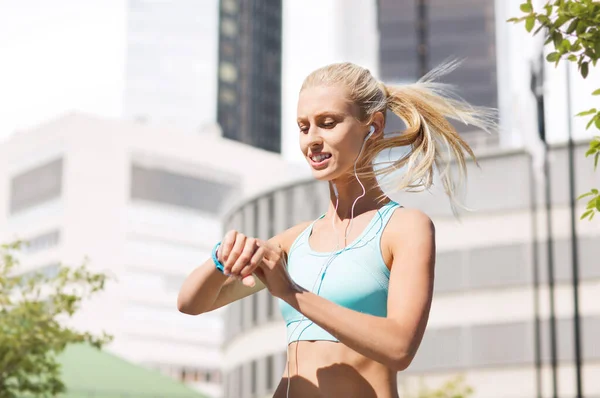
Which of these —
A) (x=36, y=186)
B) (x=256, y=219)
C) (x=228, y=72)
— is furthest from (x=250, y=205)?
(x=228, y=72)

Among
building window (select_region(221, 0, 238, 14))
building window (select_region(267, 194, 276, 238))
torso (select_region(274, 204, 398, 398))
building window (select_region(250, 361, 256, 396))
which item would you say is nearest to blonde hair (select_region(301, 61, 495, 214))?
torso (select_region(274, 204, 398, 398))

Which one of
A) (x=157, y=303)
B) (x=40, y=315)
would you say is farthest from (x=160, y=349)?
(x=40, y=315)

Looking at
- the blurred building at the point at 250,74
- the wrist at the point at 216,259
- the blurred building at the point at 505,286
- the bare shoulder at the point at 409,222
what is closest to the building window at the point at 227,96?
the blurred building at the point at 250,74

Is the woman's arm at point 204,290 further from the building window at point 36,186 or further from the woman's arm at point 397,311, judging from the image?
the building window at point 36,186

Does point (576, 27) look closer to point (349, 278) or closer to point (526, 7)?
point (526, 7)

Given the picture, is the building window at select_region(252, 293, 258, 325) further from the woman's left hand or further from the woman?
the woman's left hand

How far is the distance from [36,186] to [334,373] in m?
101

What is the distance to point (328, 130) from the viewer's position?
9.79ft

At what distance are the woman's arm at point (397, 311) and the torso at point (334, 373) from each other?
0.11m

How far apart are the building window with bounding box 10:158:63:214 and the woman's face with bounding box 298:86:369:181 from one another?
96142mm

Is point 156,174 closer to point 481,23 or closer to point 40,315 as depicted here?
point 481,23

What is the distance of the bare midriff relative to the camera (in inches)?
112

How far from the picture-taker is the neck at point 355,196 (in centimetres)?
314

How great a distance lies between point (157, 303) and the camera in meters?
96.1
